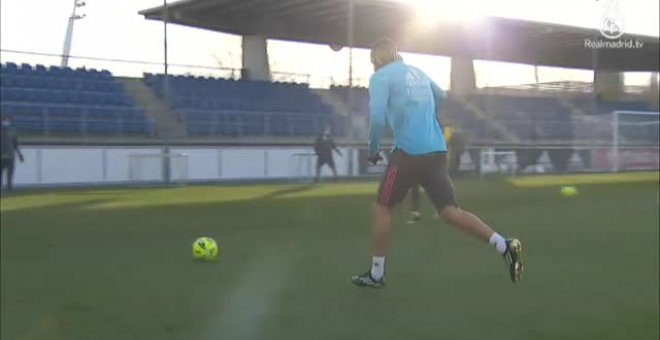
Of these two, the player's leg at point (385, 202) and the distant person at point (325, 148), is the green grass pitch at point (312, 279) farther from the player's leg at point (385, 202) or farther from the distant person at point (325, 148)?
the distant person at point (325, 148)

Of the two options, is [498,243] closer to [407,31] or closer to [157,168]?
[407,31]

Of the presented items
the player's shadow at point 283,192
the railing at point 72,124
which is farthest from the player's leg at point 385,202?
the railing at point 72,124

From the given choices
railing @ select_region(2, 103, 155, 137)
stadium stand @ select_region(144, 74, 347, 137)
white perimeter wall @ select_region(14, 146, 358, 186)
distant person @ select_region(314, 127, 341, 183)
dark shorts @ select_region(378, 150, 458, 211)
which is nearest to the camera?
dark shorts @ select_region(378, 150, 458, 211)

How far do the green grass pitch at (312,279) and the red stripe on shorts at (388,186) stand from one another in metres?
0.92

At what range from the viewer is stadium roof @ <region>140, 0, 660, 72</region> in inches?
222

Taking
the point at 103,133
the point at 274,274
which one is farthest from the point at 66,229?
the point at 103,133

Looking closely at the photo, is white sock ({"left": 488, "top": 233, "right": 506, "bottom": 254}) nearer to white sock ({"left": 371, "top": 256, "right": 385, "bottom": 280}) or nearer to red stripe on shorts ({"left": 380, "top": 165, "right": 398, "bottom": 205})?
red stripe on shorts ({"left": 380, "top": 165, "right": 398, "bottom": 205})

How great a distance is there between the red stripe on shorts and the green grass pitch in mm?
917

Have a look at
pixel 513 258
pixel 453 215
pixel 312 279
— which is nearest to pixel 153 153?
pixel 312 279

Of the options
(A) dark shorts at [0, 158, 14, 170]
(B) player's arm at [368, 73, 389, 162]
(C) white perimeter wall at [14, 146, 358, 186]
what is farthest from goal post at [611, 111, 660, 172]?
(B) player's arm at [368, 73, 389, 162]

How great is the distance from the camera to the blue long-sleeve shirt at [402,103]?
3.84 m

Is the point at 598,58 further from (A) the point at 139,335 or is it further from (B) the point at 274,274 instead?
(A) the point at 139,335

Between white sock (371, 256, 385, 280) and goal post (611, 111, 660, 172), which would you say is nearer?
white sock (371, 256, 385, 280)

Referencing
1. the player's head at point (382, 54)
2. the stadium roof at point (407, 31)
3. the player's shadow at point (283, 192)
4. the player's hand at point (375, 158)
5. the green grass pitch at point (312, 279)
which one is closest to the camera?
the player's head at point (382, 54)
